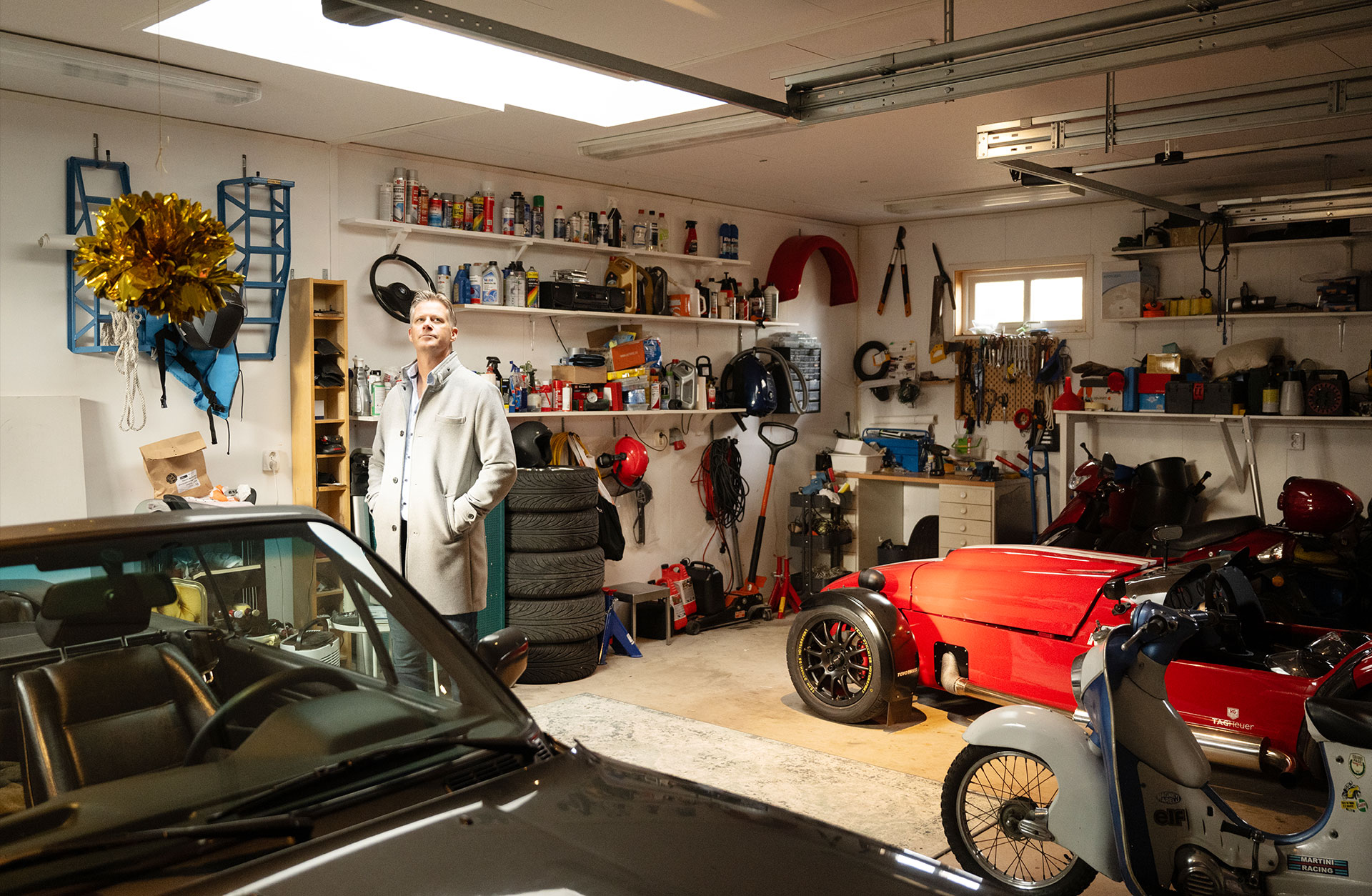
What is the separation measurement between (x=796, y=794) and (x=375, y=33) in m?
Answer: 3.47

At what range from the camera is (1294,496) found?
5141mm

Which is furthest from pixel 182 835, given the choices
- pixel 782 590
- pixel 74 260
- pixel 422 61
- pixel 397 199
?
pixel 782 590

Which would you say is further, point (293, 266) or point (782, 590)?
point (782, 590)

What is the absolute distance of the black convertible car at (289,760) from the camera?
145 cm

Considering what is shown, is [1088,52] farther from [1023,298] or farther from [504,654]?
[1023,298]

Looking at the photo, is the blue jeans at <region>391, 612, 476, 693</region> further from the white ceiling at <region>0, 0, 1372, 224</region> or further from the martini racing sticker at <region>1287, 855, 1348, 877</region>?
the white ceiling at <region>0, 0, 1372, 224</region>

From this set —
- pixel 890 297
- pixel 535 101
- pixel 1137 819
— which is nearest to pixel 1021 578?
pixel 1137 819

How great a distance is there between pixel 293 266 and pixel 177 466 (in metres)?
1.28

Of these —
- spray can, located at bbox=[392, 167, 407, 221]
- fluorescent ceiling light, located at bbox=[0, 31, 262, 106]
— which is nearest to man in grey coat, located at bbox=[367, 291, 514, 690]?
fluorescent ceiling light, located at bbox=[0, 31, 262, 106]

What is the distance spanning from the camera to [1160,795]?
290 cm

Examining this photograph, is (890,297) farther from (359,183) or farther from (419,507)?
(419,507)

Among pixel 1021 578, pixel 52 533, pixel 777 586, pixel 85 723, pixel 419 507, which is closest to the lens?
pixel 85 723

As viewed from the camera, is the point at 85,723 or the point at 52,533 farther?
the point at 52,533

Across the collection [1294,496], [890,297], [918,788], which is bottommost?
[918,788]
